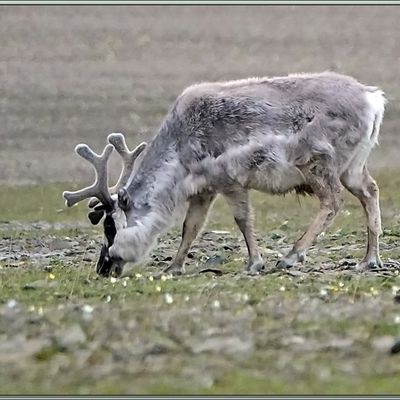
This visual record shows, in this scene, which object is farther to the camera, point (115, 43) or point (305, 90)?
point (115, 43)

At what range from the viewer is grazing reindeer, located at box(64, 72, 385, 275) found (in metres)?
16.0

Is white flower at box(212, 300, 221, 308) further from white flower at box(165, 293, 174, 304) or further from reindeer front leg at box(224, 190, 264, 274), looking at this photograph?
reindeer front leg at box(224, 190, 264, 274)

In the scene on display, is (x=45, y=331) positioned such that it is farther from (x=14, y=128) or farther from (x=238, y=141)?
(x=14, y=128)

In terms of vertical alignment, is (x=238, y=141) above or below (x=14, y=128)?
above

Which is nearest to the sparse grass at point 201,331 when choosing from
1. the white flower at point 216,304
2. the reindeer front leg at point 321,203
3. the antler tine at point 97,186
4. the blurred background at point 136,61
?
the white flower at point 216,304

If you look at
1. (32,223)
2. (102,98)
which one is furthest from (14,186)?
(102,98)

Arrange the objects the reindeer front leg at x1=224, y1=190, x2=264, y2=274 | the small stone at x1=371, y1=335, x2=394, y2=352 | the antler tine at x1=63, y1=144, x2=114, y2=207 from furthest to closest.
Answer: the antler tine at x1=63, y1=144, x2=114, y2=207 → the reindeer front leg at x1=224, y1=190, x2=264, y2=274 → the small stone at x1=371, y1=335, x2=394, y2=352

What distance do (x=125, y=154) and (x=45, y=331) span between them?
254 inches

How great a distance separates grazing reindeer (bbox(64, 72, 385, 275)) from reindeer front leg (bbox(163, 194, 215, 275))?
0.03m

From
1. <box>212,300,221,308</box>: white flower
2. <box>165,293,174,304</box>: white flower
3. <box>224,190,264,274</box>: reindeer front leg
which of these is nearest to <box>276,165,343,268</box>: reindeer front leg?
<box>224,190,264,274</box>: reindeer front leg

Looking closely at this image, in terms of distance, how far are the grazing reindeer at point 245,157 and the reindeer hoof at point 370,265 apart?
0.02 m

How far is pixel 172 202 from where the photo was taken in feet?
53.5

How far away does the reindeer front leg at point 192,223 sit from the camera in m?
16.6

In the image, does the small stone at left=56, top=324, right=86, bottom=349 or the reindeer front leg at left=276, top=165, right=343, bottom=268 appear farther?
the reindeer front leg at left=276, top=165, right=343, bottom=268
